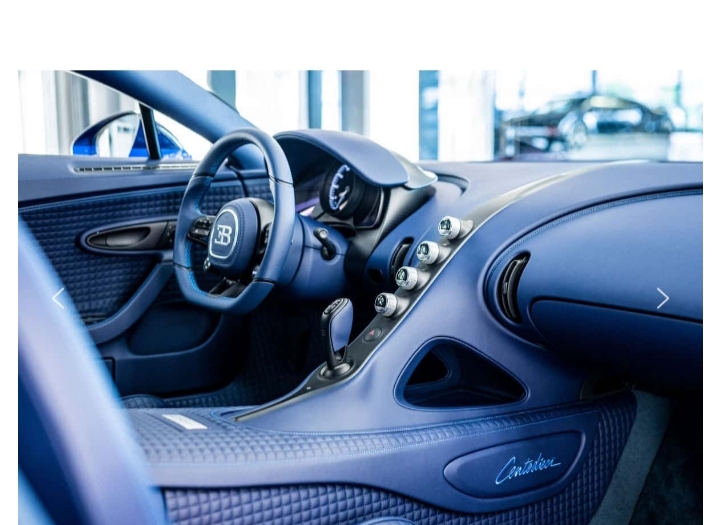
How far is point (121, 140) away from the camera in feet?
6.05

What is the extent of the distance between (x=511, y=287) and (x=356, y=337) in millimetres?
276

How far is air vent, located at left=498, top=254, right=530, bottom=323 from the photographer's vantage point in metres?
1.13

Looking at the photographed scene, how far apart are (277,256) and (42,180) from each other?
0.67m

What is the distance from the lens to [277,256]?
120cm

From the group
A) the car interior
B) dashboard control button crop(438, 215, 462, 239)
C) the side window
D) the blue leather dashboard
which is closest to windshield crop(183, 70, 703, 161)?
the side window

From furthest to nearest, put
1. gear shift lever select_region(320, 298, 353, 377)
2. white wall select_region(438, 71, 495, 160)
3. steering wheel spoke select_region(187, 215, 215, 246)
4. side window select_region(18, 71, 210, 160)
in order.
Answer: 1. white wall select_region(438, 71, 495, 160)
2. side window select_region(18, 71, 210, 160)
3. steering wheel spoke select_region(187, 215, 215, 246)
4. gear shift lever select_region(320, 298, 353, 377)

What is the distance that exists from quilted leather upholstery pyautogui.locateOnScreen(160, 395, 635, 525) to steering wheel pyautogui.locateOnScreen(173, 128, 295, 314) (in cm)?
38

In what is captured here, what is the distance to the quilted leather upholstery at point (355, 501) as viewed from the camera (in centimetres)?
78

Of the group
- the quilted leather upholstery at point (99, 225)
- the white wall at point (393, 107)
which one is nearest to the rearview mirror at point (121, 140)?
the quilted leather upholstery at point (99, 225)

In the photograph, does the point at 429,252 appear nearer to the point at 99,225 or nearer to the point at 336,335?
the point at 336,335

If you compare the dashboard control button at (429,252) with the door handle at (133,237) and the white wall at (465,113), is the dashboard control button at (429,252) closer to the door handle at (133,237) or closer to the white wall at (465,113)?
the door handle at (133,237)

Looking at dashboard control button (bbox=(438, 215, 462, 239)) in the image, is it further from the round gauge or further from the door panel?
the door panel

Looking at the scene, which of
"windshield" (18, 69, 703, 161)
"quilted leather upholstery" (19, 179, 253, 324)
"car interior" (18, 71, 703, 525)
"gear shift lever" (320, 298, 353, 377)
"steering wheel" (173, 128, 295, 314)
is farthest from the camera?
"windshield" (18, 69, 703, 161)
